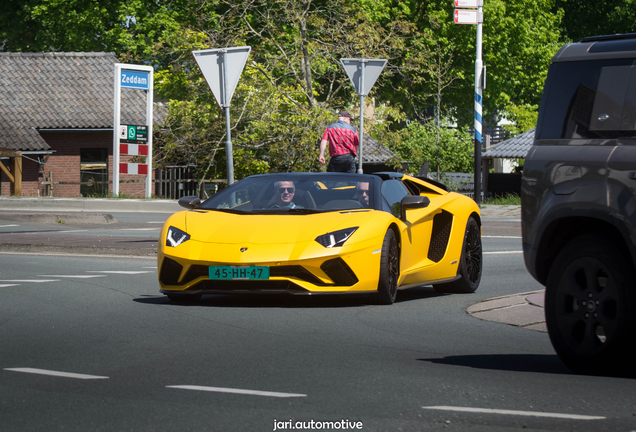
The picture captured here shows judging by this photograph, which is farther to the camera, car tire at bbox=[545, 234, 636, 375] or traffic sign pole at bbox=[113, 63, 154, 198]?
traffic sign pole at bbox=[113, 63, 154, 198]

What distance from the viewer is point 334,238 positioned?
844 cm

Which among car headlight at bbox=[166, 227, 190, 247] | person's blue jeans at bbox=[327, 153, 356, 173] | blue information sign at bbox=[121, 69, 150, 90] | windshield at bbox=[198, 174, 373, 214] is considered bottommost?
car headlight at bbox=[166, 227, 190, 247]

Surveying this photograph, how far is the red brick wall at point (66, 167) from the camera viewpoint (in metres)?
40.9

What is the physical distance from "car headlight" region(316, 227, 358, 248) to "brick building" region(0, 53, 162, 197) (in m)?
32.0

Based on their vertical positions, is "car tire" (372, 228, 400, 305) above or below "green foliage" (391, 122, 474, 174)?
below

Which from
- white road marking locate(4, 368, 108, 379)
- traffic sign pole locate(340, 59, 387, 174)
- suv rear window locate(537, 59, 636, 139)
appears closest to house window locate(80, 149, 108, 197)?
traffic sign pole locate(340, 59, 387, 174)

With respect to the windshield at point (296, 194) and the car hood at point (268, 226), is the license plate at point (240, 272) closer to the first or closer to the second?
the car hood at point (268, 226)

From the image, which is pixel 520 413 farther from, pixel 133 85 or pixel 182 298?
pixel 133 85

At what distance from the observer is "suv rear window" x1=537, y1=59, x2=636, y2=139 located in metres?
5.63

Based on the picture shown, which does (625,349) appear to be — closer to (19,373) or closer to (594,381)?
(594,381)

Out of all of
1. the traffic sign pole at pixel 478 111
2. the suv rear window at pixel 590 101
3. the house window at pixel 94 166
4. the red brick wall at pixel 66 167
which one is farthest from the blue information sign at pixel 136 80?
the suv rear window at pixel 590 101

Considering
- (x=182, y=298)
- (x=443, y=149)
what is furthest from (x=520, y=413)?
(x=443, y=149)

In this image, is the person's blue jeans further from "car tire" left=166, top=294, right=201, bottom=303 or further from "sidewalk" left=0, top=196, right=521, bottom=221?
"sidewalk" left=0, top=196, right=521, bottom=221

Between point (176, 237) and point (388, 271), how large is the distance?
190 cm
